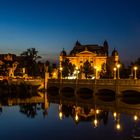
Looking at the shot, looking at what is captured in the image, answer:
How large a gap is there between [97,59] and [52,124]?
134 metres

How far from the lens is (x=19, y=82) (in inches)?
3492

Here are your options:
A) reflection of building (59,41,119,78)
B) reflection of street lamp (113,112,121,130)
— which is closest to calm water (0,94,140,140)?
reflection of street lamp (113,112,121,130)

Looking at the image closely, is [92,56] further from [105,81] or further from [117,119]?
[117,119]

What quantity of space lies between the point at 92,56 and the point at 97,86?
98.2m

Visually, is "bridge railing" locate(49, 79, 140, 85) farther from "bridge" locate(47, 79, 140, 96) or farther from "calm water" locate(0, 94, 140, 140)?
"calm water" locate(0, 94, 140, 140)

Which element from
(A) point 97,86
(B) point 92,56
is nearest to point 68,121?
(A) point 97,86

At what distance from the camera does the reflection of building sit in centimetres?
17412

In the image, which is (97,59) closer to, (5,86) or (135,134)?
(5,86)

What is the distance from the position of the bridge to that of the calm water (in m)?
5.73

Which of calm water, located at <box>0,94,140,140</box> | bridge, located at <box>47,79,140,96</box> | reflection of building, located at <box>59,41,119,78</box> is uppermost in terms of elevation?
reflection of building, located at <box>59,41,119,78</box>

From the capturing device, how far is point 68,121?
4438cm

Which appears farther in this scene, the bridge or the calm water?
the bridge

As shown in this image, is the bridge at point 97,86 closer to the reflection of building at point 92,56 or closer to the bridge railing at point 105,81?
the bridge railing at point 105,81

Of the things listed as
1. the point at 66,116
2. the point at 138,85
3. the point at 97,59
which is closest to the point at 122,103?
the point at 138,85
